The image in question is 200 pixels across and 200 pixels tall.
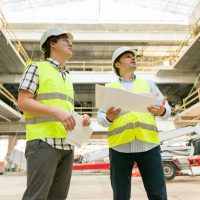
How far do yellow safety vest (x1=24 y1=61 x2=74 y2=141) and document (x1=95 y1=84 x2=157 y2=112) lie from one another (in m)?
0.25

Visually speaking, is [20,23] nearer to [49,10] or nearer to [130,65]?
[49,10]

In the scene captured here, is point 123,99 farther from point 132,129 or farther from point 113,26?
point 113,26

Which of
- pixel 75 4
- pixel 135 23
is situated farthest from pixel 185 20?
pixel 75 4

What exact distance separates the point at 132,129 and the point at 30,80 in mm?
969

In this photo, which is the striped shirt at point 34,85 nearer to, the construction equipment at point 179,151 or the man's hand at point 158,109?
the man's hand at point 158,109

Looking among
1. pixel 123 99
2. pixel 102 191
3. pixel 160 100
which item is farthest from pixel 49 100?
pixel 102 191

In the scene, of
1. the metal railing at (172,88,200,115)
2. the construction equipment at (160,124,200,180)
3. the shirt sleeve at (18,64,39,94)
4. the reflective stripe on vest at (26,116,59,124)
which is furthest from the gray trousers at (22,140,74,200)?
the metal railing at (172,88,200,115)

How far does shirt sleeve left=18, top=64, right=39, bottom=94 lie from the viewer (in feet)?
6.37

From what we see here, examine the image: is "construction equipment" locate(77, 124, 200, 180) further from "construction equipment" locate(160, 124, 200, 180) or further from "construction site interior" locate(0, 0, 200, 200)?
"construction site interior" locate(0, 0, 200, 200)

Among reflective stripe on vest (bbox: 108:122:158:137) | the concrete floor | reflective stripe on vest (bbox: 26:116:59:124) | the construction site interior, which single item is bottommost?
the concrete floor

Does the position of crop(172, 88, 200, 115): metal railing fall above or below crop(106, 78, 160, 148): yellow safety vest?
above

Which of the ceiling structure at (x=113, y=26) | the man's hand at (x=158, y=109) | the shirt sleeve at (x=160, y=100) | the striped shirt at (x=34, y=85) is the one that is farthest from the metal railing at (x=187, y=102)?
the striped shirt at (x=34, y=85)

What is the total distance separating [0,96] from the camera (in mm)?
20734

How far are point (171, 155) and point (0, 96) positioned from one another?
15056 mm
